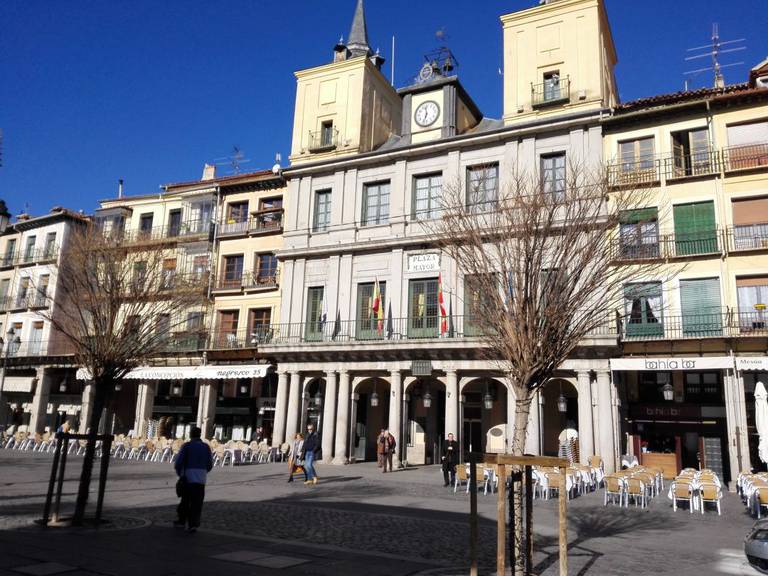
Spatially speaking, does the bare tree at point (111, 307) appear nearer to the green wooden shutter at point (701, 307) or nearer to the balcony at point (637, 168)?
the balcony at point (637, 168)

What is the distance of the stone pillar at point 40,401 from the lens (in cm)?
3694

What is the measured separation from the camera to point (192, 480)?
10273 mm

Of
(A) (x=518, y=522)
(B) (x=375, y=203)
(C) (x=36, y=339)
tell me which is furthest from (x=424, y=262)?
(C) (x=36, y=339)

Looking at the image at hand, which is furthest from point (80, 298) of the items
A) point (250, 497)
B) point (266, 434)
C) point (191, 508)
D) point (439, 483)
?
point (266, 434)

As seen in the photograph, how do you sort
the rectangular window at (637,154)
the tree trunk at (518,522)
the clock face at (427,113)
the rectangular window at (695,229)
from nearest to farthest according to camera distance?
the tree trunk at (518,522)
the rectangular window at (695,229)
the rectangular window at (637,154)
the clock face at (427,113)

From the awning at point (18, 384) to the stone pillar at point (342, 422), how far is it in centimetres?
2233

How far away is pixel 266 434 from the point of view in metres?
30.8

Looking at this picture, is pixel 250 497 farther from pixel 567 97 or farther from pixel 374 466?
pixel 567 97

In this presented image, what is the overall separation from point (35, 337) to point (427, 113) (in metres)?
27.9

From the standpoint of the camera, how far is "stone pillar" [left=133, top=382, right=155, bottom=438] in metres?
32.2

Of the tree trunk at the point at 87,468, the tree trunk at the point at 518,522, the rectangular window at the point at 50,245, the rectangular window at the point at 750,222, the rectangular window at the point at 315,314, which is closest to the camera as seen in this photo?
the tree trunk at the point at 518,522

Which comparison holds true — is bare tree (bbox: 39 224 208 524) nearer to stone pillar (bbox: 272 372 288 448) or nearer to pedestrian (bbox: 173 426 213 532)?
pedestrian (bbox: 173 426 213 532)

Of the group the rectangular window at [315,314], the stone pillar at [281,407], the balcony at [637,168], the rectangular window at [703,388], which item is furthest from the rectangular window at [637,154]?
the stone pillar at [281,407]

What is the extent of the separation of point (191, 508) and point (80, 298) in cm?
1075
